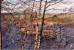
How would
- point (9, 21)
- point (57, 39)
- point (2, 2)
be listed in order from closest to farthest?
point (2, 2)
point (9, 21)
point (57, 39)

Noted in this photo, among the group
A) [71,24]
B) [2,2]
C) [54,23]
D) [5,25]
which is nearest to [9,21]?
[5,25]

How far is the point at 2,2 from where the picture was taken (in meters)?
3.11

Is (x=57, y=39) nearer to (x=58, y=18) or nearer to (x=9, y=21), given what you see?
(x=58, y=18)

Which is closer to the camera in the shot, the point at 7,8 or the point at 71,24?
the point at 7,8

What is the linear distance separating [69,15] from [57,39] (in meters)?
0.37

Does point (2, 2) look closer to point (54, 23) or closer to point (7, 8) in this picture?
point (7, 8)

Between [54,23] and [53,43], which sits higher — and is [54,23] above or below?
above

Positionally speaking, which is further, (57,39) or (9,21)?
(57,39)

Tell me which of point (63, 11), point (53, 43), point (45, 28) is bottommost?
point (53, 43)

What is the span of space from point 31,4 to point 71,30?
2.54ft

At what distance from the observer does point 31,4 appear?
3246 mm

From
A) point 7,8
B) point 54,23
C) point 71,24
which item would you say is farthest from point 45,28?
point 7,8

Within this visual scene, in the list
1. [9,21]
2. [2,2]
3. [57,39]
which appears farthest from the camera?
[57,39]

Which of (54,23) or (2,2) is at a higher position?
(2,2)
